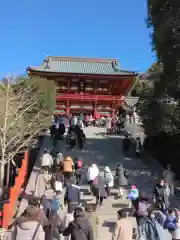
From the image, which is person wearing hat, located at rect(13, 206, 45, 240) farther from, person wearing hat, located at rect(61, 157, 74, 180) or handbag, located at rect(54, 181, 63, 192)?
person wearing hat, located at rect(61, 157, 74, 180)

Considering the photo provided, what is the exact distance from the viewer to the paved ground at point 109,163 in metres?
11.0

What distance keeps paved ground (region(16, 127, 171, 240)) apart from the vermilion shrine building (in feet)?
30.4

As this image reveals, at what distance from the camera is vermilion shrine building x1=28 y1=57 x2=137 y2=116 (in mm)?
35062

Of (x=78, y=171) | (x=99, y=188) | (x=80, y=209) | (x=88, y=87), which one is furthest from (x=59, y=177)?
(x=88, y=87)

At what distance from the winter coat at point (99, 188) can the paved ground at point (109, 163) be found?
55cm

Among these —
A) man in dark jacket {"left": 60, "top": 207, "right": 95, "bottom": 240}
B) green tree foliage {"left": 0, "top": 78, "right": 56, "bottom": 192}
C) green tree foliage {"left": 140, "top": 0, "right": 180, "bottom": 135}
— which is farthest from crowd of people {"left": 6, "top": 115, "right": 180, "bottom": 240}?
green tree foliage {"left": 140, "top": 0, "right": 180, "bottom": 135}

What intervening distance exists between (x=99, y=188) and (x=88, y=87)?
26553 mm

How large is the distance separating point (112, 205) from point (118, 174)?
49.3 inches

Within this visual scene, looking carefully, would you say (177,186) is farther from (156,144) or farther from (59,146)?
(59,146)

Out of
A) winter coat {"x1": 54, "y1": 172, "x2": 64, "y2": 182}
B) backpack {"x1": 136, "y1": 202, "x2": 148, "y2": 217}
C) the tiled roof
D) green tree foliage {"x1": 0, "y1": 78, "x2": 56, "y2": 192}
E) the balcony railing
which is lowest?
backpack {"x1": 136, "y1": 202, "x2": 148, "y2": 217}

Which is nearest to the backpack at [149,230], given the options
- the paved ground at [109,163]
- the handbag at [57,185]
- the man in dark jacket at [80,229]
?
the man in dark jacket at [80,229]

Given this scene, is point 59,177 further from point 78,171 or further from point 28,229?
point 28,229

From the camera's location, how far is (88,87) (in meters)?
37.0

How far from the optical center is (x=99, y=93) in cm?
3638
